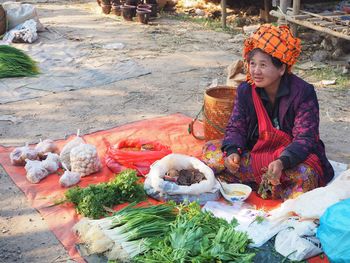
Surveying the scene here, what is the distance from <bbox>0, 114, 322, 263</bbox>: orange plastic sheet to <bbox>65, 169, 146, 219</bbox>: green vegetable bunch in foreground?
3.7 inches

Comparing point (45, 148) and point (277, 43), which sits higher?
point (277, 43)

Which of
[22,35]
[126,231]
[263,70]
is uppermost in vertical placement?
[263,70]

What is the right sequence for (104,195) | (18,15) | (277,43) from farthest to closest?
(18,15) < (104,195) < (277,43)

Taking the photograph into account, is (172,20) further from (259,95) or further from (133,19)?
(259,95)

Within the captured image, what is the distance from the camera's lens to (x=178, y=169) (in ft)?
12.2

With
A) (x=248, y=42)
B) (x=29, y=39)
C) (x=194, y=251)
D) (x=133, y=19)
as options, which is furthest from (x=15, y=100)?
(x=133, y=19)

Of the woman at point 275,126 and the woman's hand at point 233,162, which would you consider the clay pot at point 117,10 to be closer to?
the woman at point 275,126

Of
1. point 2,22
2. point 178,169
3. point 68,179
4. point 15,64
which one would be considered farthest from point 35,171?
point 2,22

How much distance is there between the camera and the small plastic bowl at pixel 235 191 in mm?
3477

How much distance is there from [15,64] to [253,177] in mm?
4235

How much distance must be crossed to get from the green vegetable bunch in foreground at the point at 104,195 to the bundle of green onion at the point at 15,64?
139 inches

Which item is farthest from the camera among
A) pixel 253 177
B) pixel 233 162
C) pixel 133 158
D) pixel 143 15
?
pixel 143 15

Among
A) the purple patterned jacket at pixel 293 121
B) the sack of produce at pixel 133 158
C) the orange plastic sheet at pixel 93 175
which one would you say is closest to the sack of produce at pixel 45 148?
the orange plastic sheet at pixel 93 175

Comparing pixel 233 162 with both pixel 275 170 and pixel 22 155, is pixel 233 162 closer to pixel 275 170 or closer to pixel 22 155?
pixel 275 170
